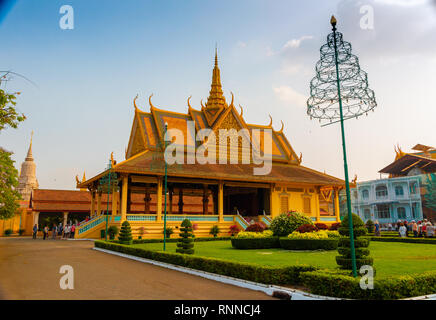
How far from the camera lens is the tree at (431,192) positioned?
45.7m

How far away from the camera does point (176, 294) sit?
21.5ft

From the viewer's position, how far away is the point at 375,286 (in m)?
5.68

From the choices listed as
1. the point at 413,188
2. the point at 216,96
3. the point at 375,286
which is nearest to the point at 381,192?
the point at 413,188

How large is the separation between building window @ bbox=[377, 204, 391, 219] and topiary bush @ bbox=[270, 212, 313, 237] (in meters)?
40.8

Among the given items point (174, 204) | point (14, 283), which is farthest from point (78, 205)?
point (14, 283)

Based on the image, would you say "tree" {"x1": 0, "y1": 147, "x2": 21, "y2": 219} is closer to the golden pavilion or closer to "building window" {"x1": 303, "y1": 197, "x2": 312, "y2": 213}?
the golden pavilion

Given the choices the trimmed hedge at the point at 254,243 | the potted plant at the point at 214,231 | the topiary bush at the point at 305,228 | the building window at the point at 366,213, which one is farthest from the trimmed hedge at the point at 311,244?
the building window at the point at 366,213

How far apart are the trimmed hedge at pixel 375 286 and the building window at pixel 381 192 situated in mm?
49433

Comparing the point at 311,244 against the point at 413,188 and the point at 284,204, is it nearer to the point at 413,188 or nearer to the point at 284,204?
the point at 284,204

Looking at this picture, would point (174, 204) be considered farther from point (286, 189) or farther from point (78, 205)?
point (286, 189)

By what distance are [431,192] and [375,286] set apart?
48.3 metres

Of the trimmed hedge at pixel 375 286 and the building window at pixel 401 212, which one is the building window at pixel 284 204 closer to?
the trimmed hedge at pixel 375 286

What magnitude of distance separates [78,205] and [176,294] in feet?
101
